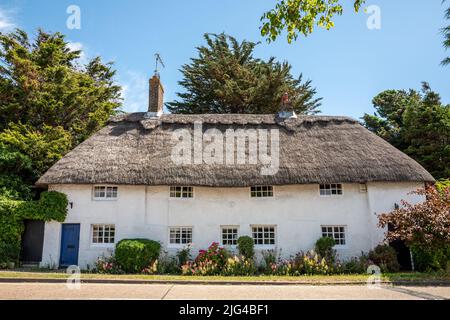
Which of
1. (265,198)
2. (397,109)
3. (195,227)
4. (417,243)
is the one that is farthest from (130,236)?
(397,109)

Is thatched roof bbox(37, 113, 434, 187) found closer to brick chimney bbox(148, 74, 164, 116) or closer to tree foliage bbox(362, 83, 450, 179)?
brick chimney bbox(148, 74, 164, 116)

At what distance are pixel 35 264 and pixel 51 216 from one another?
259cm

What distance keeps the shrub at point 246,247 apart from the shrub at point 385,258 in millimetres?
5002

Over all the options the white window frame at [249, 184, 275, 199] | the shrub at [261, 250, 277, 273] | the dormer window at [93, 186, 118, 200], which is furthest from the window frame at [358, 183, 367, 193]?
the dormer window at [93, 186, 118, 200]

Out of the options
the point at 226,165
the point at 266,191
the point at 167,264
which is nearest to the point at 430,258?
the point at 266,191

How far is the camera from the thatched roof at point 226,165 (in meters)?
14.9

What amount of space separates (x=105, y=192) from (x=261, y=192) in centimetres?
748

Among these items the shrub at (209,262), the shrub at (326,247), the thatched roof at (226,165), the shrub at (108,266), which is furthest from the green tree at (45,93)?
the shrub at (326,247)

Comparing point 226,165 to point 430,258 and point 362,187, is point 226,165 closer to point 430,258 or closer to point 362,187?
point 362,187

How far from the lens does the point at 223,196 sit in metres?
15.7

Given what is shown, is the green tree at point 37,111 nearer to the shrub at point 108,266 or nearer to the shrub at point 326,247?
the shrub at point 108,266

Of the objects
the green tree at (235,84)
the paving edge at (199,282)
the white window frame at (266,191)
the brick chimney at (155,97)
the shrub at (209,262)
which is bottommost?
the paving edge at (199,282)

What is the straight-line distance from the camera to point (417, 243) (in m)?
11.8

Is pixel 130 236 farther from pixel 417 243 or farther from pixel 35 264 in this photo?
pixel 417 243
